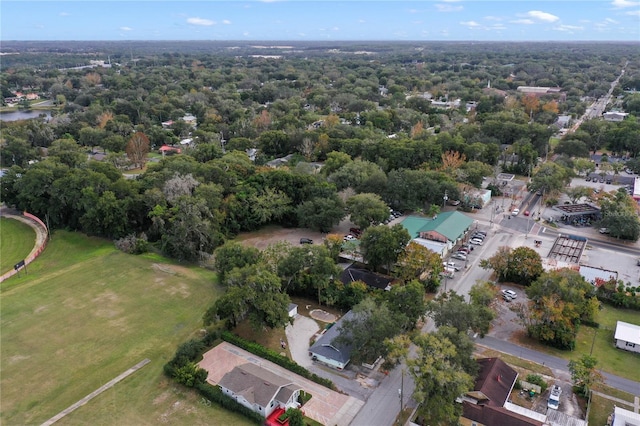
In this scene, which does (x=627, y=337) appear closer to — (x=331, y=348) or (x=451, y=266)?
(x=451, y=266)

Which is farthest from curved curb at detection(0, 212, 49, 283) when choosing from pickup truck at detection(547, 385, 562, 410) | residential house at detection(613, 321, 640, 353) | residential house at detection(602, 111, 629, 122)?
residential house at detection(602, 111, 629, 122)

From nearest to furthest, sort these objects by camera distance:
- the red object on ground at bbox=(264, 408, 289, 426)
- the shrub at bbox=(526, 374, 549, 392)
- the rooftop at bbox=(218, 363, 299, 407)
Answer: the red object on ground at bbox=(264, 408, 289, 426) → the rooftop at bbox=(218, 363, 299, 407) → the shrub at bbox=(526, 374, 549, 392)

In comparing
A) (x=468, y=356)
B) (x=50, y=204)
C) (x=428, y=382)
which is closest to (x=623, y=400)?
(x=468, y=356)

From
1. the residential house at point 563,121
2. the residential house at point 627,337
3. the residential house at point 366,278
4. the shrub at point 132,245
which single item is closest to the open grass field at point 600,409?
the residential house at point 627,337

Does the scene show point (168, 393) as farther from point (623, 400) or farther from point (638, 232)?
point (638, 232)

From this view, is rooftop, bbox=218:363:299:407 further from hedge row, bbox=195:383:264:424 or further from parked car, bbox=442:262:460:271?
parked car, bbox=442:262:460:271

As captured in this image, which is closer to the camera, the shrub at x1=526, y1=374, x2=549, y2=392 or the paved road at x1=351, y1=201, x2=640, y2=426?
the paved road at x1=351, y1=201, x2=640, y2=426
